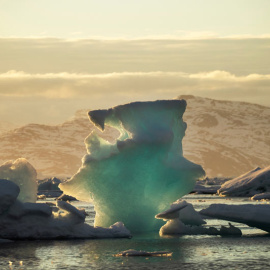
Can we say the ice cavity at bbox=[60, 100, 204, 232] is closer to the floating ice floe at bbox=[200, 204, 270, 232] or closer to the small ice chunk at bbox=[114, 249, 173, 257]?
the floating ice floe at bbox=[200, 204, 270, 232]

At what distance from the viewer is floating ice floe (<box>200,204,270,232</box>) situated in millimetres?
26344

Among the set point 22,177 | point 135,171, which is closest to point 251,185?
point 135,171

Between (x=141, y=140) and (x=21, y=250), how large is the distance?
7499 millimetres

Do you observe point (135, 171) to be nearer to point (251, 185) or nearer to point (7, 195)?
point (7, 195)

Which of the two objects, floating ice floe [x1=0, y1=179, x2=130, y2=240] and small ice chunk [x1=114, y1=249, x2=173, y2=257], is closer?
small ice chunk [x1=114, y1=249, x2=173, y2=257]

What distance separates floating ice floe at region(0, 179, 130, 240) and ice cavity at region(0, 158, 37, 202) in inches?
76.4

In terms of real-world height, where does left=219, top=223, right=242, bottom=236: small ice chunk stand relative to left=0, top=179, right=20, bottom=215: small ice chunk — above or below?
below

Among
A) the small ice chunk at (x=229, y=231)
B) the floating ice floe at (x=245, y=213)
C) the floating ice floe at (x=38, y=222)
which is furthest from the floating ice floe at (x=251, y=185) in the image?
the floating ice floe at (x=38, y=222)

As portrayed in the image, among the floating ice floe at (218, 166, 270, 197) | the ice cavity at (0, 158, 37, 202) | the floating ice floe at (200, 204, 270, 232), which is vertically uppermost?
the floating ice floe at (218, 166, 270, 197)

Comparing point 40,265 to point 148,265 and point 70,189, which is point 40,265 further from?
point 70,189

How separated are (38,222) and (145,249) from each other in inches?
173

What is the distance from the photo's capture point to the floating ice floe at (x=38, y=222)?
82.8 feet

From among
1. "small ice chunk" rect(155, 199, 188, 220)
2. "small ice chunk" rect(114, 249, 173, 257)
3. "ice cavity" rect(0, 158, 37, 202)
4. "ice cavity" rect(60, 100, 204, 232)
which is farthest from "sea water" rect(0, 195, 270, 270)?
"ice cavity" rect(0, 158, 37, 202)

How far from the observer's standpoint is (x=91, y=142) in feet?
96.7
